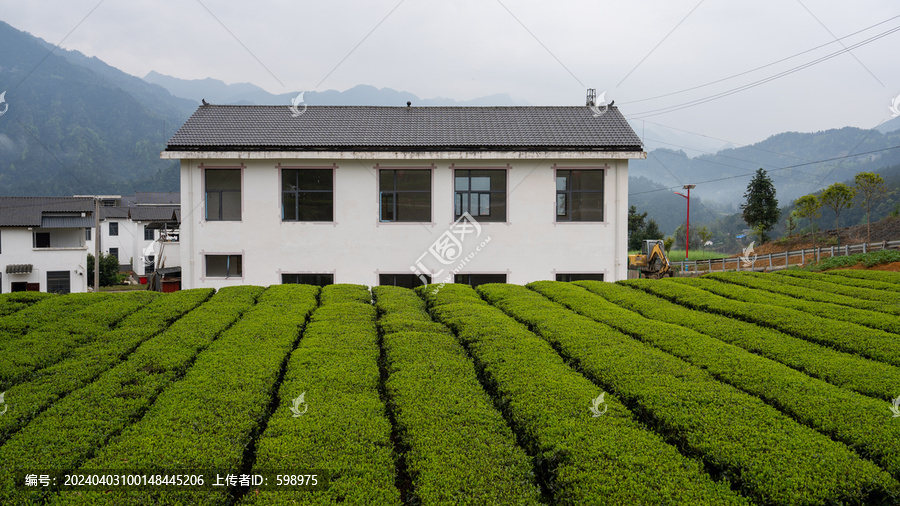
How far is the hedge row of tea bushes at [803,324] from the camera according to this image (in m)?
7.79

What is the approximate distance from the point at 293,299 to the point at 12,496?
734 cm

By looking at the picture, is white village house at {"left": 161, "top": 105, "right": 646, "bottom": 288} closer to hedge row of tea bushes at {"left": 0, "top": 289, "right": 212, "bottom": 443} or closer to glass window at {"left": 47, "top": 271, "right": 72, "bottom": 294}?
hedge row of tea bushes at {"left": 0, "top": 289, "right": 212, "bottom": 443}

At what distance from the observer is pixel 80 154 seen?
86688 mm

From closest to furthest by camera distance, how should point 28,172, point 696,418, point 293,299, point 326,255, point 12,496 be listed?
1. point 12,496
2. point 696,418
3. point 293,299
4. point 326,255
5. point 28,172

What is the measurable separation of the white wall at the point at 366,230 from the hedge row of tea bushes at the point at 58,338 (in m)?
4.76

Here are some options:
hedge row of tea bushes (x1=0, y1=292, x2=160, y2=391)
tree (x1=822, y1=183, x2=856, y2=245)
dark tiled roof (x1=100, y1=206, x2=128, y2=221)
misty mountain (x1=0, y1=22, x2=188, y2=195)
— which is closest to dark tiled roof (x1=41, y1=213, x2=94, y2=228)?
dark tiled roof (x1=100, y1=206, x2=128, y2=221)

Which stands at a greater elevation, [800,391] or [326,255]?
[326,255]

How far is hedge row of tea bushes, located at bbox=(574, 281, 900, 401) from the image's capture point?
6547 millimetres

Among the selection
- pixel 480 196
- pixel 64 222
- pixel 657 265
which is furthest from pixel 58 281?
pixel 657 265

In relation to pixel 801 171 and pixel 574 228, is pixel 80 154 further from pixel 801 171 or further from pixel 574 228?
pixel 801 171

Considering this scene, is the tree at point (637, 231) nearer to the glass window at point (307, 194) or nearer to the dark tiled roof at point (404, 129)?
the dark tiled roof at point (404, 129)

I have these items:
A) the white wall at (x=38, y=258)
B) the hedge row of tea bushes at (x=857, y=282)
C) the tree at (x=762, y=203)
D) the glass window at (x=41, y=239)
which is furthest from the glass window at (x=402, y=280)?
the tree at (x=762, y=203)

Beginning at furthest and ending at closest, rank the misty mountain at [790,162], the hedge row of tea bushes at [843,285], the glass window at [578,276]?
the misty mountain at [790,162]
the glass window at [578,276]
the hedge row of tea bushes at [843,285]

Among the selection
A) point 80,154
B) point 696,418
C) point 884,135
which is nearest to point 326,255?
point 696,418
